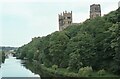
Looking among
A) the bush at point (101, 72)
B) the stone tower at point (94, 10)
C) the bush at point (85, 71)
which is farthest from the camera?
the stone tower at point (94, 10)

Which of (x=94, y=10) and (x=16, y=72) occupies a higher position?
(x=94, y=10)

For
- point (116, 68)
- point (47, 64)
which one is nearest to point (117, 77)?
point (116, 68)

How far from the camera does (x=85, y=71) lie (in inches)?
1676

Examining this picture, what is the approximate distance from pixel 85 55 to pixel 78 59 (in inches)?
43.4

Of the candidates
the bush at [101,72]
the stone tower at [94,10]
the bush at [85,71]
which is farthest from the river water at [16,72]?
the stone tower at [94,10]

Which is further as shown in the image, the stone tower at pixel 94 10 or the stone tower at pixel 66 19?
the stone tower at pixel 66 19

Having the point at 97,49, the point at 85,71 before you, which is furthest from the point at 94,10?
the point at 85,71

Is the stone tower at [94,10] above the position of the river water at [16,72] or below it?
above

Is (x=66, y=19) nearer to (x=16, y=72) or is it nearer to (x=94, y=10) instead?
(x=94, y=10)

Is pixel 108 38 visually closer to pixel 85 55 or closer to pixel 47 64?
pixel 85 55

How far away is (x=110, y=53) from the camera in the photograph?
141 ft

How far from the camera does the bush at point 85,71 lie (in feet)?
139

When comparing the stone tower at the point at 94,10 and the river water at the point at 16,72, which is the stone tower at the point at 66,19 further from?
the river water at the point at 16,72

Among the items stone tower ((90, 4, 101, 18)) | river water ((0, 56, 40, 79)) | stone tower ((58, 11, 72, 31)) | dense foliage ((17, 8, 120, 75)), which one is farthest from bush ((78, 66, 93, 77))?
stone tower ((58, 11, 72, 31))
